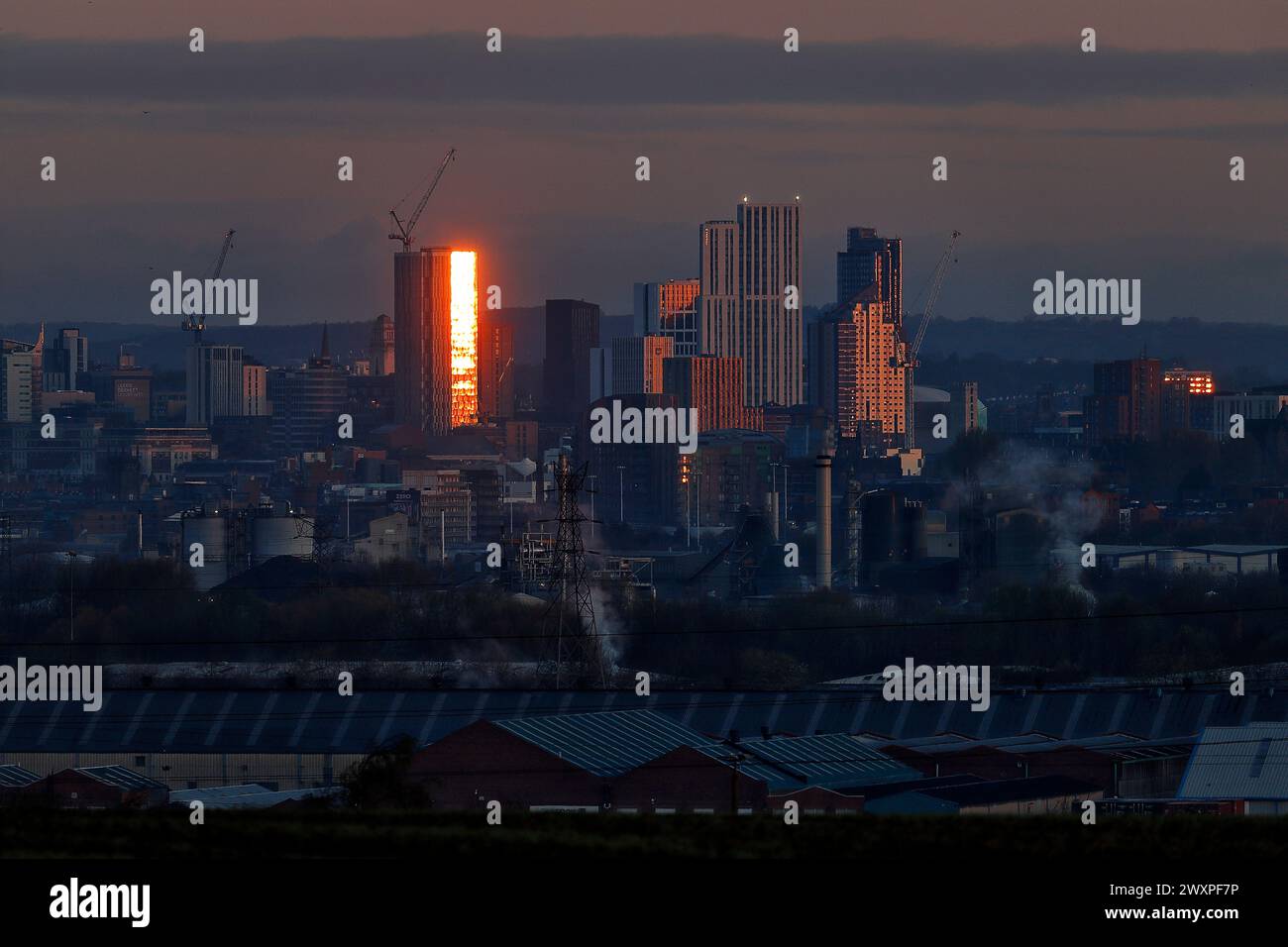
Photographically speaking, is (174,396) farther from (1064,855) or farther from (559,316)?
(1064,855)

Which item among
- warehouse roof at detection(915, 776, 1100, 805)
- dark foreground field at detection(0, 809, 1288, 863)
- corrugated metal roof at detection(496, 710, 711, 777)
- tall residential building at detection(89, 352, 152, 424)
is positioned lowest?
warehouse roof at detection(915, 776, 1100, 805)

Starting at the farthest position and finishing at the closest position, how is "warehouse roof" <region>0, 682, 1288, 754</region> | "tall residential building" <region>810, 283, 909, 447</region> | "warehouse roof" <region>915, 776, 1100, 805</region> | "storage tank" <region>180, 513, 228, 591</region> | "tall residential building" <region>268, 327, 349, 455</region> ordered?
"tall residential building" <region>810, 283, 909, 447</region> → "tall residential building" <region>268, 327, 349, 455</region> → "storage tank" <region>180, 513, 228, 591</region> → "warehouse roof" <region>0, 682, 1288, 754</region> → "warehouse roof" <region>915, 776, 1100, 805</region>

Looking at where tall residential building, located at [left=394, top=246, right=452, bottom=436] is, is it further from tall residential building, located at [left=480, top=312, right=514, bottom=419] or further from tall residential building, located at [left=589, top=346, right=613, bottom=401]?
tall residential building, located at [left=589, top=346, right=613, bottom=401]

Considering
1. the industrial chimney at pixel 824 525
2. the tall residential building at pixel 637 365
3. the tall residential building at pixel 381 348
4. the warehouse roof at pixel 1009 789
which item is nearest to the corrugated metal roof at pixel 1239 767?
the warehouse roof at pixel 1009 789

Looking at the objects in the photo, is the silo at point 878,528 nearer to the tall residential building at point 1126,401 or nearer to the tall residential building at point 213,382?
the tall residential building at point 1126,401

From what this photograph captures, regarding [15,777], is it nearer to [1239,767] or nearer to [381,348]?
[1239,767]

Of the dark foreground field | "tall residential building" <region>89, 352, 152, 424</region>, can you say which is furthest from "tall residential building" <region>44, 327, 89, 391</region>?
the dark foreground field
